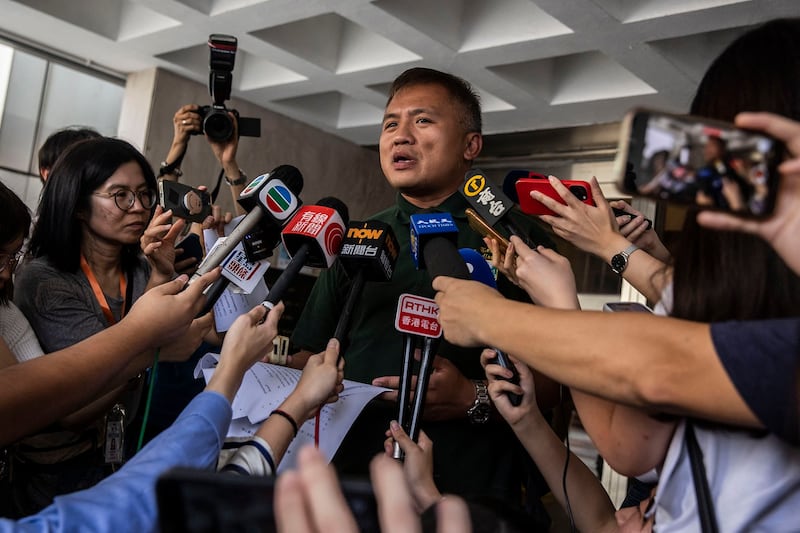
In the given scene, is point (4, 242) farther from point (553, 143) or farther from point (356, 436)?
point (553, 143)

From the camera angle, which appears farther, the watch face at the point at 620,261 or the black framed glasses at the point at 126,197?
the black framed glasses at the point at 126,197

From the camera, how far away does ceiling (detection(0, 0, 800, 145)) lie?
3726mm

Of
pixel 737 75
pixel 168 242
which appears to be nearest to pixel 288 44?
pixel 168 242

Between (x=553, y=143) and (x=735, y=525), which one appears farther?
(x=553, y=143)

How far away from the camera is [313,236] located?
1.33 meters

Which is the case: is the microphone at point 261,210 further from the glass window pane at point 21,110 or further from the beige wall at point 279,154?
the glass window pane at point 21,110

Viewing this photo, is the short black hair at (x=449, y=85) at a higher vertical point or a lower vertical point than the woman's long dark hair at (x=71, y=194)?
higher

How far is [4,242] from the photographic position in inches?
52.7

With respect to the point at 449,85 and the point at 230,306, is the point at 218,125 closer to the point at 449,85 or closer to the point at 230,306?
the point at 449,85

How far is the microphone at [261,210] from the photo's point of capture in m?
1.34

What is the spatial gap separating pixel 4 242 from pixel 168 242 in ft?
1.52

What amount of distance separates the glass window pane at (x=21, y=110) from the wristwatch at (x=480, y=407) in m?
4.76

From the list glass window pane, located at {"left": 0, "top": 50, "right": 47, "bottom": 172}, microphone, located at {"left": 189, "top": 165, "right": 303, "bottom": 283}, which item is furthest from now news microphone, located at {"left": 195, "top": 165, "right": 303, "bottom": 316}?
glass window pane, located at {"left": 0, "top": 50, "right": 47, "bottom": 172}

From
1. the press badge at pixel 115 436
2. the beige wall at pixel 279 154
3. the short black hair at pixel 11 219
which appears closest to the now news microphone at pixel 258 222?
the short black hair at pixel 11 219
